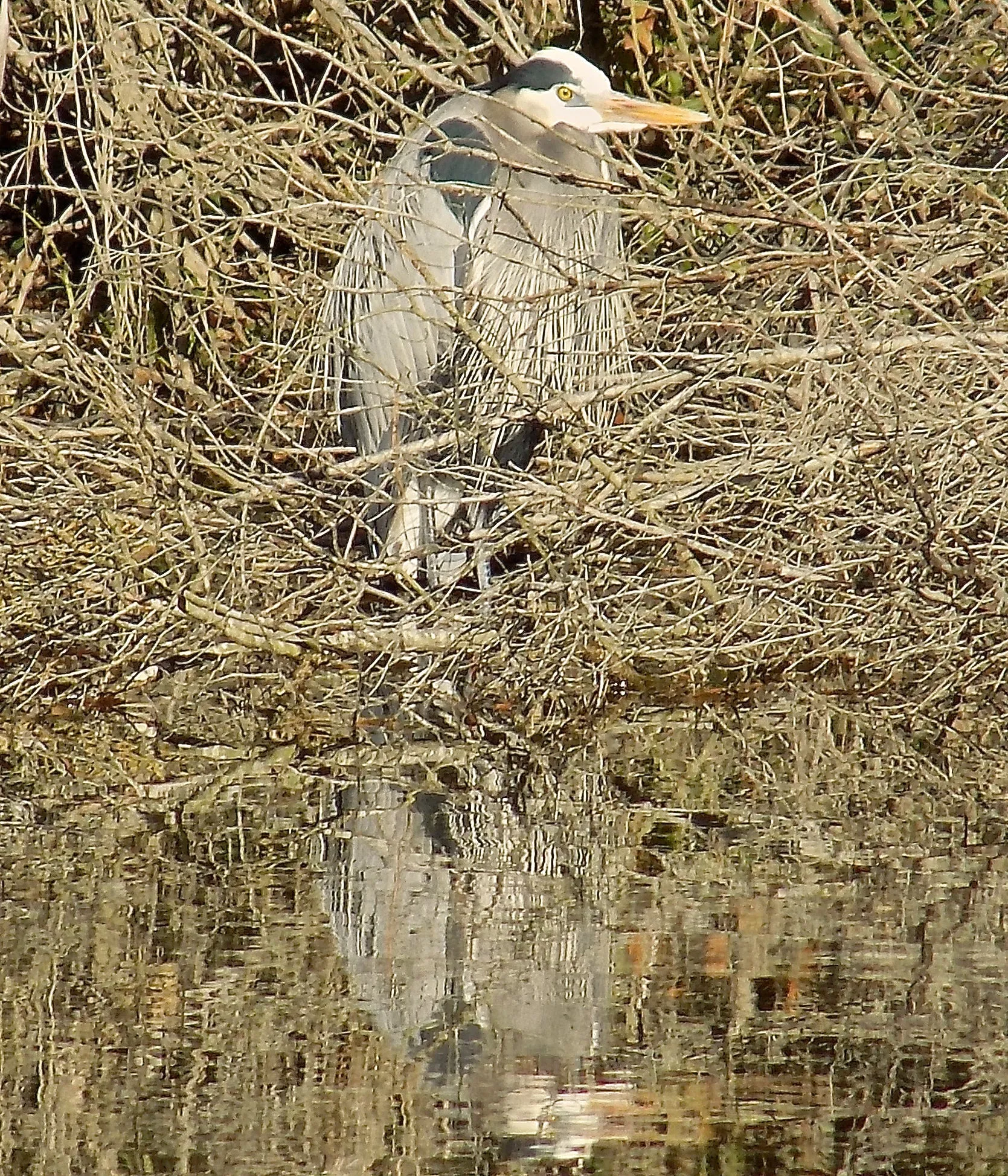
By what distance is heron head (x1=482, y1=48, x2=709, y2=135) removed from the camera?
414 cm

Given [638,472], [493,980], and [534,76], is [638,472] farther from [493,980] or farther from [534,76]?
[493,980]

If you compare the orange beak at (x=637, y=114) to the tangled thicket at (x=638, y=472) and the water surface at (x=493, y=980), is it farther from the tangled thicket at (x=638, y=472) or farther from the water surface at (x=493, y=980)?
the water surface at (x=493, y=980)

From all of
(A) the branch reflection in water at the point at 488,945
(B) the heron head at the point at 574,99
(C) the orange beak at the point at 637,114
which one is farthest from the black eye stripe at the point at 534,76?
(A) the branch reflection in water at the point at 488,945

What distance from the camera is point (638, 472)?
3.34 metres

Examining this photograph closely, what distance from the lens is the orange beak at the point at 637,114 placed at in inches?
163

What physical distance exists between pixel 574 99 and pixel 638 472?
3.98 feet

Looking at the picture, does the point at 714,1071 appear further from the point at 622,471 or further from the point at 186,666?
the point at 186,666

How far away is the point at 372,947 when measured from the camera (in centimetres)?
232

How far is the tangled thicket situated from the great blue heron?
0.36ft

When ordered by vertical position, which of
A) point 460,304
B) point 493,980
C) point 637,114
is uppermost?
point 637,114

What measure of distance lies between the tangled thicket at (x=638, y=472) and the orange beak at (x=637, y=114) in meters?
0.11

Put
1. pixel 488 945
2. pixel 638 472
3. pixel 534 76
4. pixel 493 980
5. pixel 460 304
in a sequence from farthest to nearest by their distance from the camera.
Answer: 1. pixel 534 76
2. pixel 460 304
3. pixel 638 472
4. pixel 488 945
5. pixel 493 980

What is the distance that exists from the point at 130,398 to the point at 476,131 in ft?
3.65

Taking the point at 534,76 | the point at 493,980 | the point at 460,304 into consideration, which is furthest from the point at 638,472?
the point at 493,980
